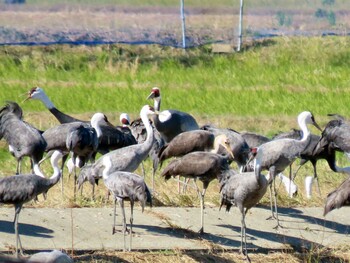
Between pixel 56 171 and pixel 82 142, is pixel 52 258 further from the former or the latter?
pixel 82 142

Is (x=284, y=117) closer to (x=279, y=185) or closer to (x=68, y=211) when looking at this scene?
(x=279, y=185)

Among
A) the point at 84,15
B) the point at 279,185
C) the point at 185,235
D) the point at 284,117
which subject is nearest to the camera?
the point at 185,235

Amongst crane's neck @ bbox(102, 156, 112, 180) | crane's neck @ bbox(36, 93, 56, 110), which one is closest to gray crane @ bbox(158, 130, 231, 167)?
crane's neck @ bbox(102, 156, 112, 180)

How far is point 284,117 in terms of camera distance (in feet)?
64.6

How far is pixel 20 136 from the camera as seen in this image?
12445 millimetres

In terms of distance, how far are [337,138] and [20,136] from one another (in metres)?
3.65

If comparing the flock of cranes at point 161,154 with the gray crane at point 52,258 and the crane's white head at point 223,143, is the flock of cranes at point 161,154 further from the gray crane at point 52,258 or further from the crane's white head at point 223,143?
the gray crane at point 52,258

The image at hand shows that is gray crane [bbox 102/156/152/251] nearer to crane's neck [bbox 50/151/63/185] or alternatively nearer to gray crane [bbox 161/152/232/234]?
crane's neck [bbox 50/151/63/185]

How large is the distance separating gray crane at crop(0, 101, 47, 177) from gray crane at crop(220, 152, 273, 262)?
6.79 ft

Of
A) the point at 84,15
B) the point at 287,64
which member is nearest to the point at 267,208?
the point at 287,64

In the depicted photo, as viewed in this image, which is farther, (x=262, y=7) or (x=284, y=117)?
(x=262, y=7)

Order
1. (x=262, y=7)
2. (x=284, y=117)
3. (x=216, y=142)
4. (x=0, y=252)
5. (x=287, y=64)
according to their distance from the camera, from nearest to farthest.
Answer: (x=0, y=252)
(x=216, y=142)
(x=284, y=117)
(x=287, y=64)
(x=262, y=7)

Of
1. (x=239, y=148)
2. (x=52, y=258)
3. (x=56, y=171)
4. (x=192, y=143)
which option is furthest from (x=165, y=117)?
(x=52, y=258)

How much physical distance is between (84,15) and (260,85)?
9793 mm
